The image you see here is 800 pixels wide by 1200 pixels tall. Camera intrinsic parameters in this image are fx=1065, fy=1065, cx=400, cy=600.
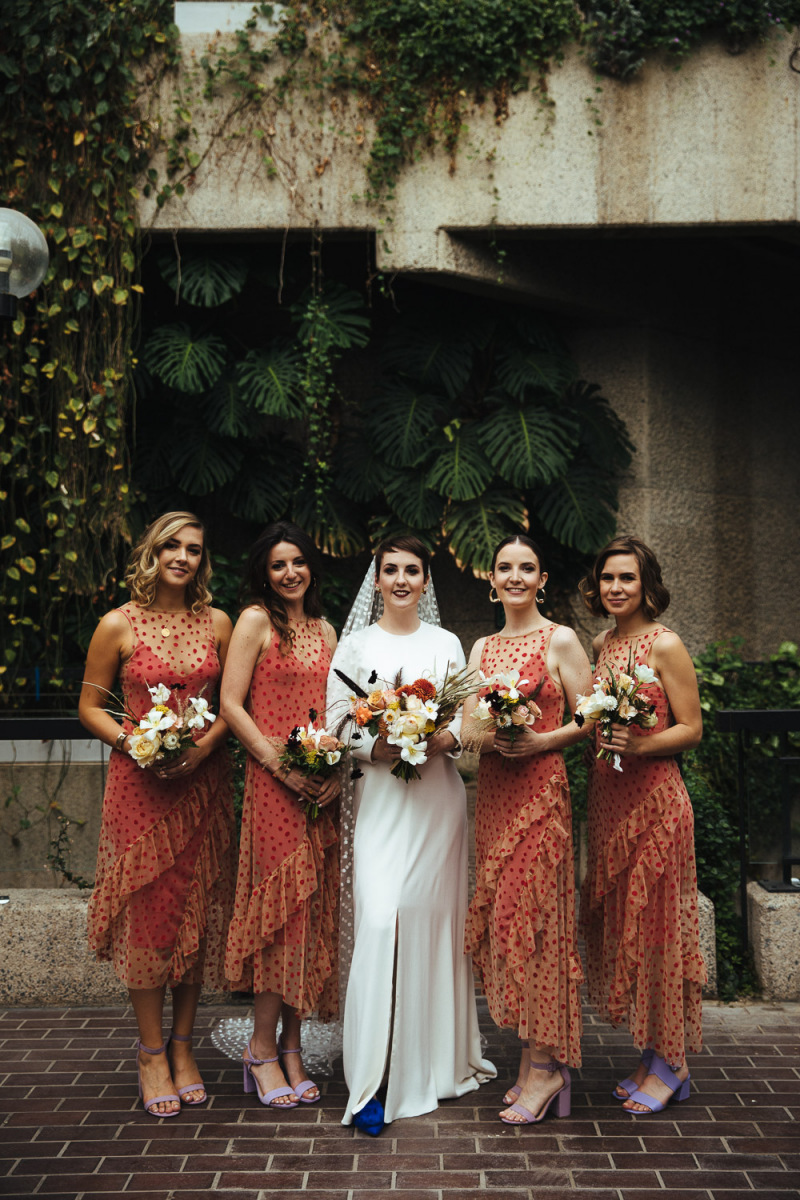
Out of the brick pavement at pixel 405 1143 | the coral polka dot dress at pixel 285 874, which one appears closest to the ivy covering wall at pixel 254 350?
the coral polka dot dress at pixel 285 874

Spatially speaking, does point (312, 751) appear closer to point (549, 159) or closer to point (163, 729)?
point (163, 729)

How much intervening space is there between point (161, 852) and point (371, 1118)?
51.1 inches

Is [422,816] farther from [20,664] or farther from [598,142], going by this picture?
[598,142]

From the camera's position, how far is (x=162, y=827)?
431 cm

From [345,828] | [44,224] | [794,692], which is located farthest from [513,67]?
[345,828]

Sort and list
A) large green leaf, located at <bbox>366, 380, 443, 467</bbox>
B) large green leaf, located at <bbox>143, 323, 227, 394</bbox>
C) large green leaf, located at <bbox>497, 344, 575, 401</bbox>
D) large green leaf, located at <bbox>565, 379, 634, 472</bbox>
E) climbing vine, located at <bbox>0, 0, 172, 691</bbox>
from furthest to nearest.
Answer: large green leaf, located at <bbox>565, 379, 634, 472</bbox> < large green leaf, located at <bbox>497, 344, 575, 401</bbox> < large green leaf, located at <bbox>366, 380, 443, 467</bbox> < large green leaf, located at <bbox>143, 323, 227, 394</bbox> < climbing vine, located at <bbox>0, 0, 172, 691</bbox>

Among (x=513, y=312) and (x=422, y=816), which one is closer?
(x=422, y=816)

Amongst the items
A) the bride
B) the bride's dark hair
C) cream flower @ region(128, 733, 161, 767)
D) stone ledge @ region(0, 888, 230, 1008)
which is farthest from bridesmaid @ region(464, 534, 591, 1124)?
stone ledge @ region(0, 888, 230, 1008)

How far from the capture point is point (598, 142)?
7566 mm

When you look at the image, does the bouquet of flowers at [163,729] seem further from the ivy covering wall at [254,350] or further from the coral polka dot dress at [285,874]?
the ivy covering wall at [254,350]

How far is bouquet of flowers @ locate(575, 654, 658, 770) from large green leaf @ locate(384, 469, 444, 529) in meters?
4.22

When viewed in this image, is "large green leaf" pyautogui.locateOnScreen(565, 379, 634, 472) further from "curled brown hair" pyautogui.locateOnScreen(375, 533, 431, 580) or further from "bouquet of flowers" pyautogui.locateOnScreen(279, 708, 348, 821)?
"bouquet of flowers" pyautogui.locateOnScreen(279, 708, 348, 821)

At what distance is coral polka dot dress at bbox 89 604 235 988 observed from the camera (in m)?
4.26

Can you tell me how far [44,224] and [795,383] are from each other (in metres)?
6.95
